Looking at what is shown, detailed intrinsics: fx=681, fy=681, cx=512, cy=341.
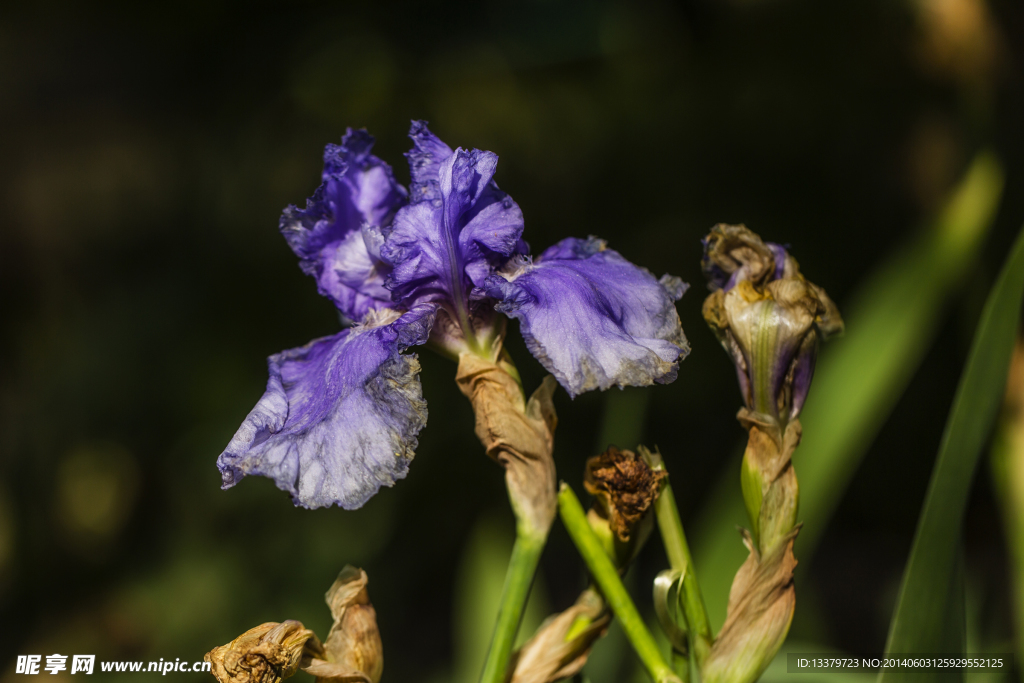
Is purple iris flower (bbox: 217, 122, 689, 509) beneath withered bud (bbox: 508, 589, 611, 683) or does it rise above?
above

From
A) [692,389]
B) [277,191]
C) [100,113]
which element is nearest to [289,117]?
[277,191]

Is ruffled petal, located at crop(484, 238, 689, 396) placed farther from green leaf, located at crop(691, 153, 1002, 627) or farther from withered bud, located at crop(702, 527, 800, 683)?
green leaf, located at crop(691, 153, 1002, 627)

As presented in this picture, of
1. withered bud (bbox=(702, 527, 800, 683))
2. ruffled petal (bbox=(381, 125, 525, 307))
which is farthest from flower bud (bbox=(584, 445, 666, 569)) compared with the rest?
ruffled petal (bbox=(381, 125, 525, 307))

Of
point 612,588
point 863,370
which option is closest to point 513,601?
point 612,588

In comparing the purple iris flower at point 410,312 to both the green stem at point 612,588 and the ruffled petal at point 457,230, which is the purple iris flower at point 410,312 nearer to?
the ruffled petal at point 457,230

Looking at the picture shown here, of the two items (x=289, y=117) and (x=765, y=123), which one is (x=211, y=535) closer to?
(x=289, y=117)

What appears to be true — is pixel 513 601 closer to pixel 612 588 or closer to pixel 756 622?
pixel 612 588
